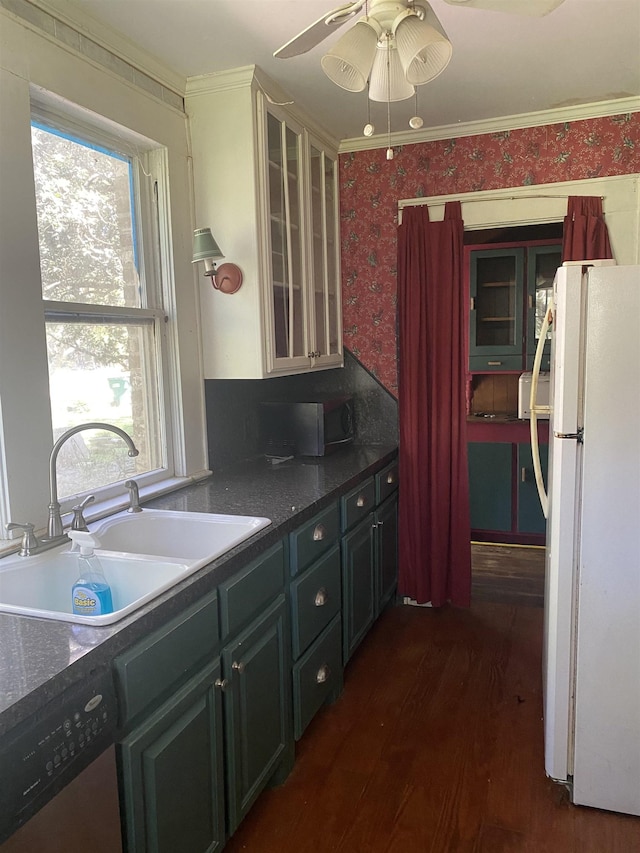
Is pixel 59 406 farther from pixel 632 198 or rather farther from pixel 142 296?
pixel 632 198

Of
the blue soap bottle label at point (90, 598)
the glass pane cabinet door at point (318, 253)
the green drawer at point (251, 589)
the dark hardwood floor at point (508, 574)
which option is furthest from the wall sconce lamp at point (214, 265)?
the dark hardwood floor at point (508, 574)

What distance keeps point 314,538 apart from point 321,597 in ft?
0.78

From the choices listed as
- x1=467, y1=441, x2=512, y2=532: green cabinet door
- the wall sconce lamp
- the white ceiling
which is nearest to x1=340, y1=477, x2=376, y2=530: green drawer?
the wall sconce lamp

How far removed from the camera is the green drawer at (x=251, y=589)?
1.69 metres

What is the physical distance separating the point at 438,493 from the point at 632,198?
5.41ft

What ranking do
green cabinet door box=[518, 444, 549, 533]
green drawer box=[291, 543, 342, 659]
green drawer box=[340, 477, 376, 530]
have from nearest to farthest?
green drawer box=[291, 543, 342, 659] < green drawer box=[340, 477, 376, 530] < green cabinet door box=[518, 444, 549, 533]

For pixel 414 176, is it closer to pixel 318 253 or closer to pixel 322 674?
pixel 318 253

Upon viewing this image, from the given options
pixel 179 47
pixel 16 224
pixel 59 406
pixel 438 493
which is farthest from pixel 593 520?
pixel 179 47

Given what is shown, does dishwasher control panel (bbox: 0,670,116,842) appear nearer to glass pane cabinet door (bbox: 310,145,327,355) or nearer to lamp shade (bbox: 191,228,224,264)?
lamp shade (bbox: 191,228,224,264)

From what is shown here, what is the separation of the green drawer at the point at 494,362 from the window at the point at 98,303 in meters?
2.84

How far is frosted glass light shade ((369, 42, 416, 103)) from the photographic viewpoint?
169 cm

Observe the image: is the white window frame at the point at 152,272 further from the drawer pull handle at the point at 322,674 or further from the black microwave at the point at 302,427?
the drawer pull handle at the point at 322,674

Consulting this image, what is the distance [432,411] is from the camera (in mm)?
3266

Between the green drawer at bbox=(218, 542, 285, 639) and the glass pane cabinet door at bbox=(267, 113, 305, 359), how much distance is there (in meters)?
1.04
